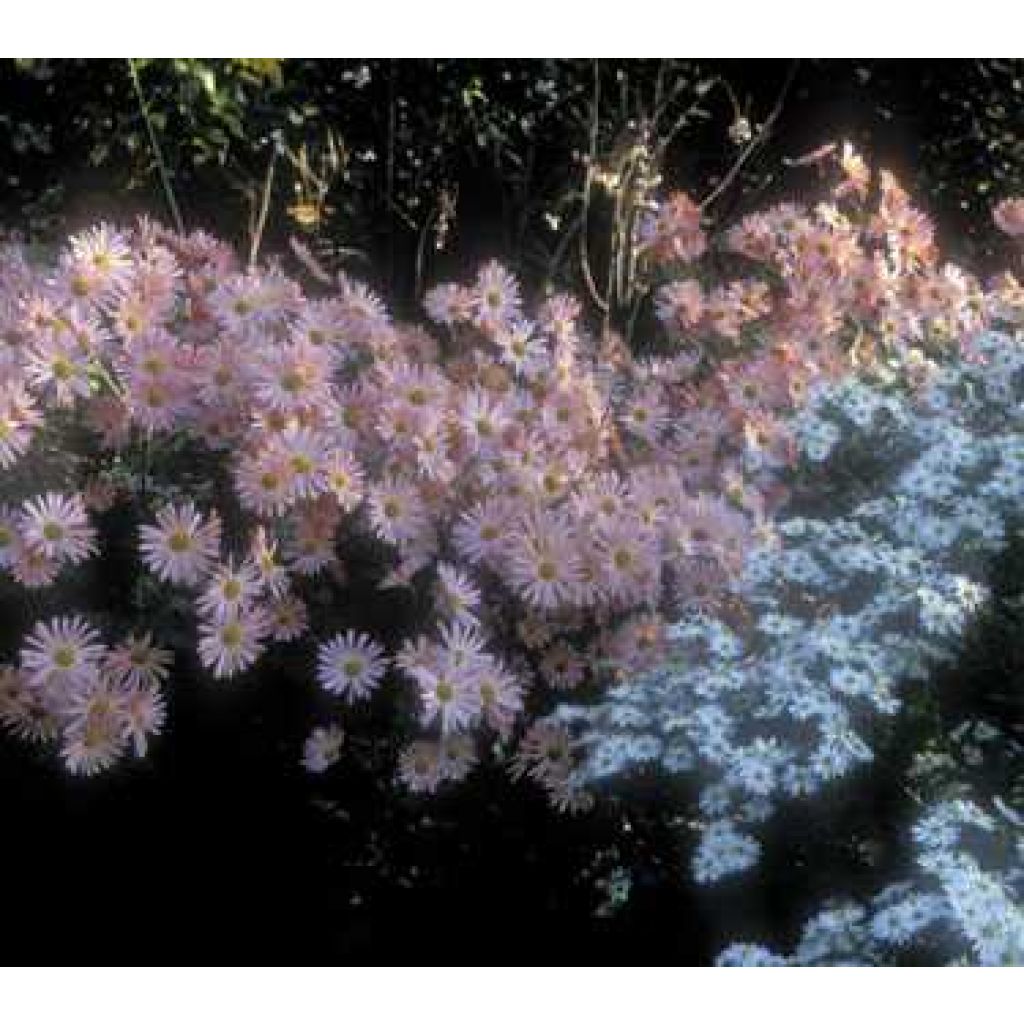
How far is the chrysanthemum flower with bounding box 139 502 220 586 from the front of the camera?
2688 millimetres

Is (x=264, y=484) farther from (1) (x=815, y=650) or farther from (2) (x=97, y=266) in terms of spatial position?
(1) (x=815, y=650)

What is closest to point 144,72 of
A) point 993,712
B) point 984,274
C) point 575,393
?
point 575,393

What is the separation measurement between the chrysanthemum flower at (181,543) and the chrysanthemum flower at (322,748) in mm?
342

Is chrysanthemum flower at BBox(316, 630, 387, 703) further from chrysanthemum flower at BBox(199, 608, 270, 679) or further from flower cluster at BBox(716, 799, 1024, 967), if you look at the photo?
flower cluster at BBox(716, 799, 1024, 967)

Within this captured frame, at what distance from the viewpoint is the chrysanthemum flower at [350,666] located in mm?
2766

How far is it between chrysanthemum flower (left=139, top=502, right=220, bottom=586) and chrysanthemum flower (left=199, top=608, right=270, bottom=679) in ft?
0.29

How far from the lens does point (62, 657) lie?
8.65ft

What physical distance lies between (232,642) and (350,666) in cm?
21

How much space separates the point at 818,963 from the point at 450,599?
83 centimetres

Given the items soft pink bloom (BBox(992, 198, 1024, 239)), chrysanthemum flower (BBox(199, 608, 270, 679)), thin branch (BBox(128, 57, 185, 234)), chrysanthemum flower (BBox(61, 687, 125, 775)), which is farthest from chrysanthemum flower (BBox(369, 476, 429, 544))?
soft pink bloom (BBox(992, 198, 1024, 239))
